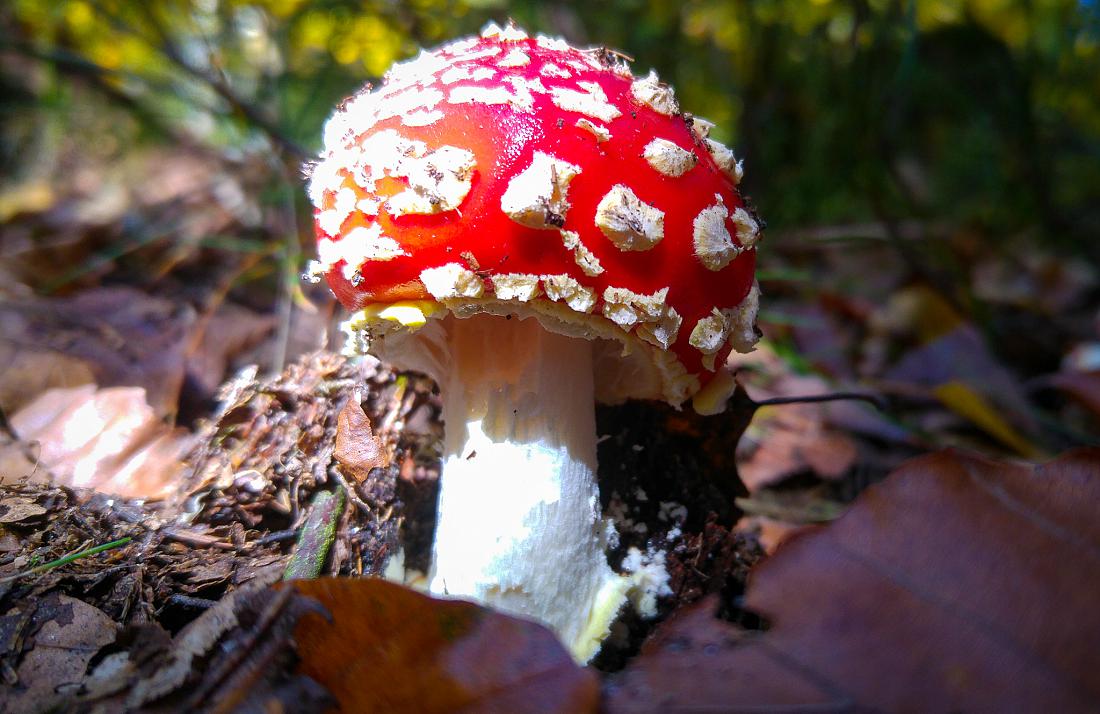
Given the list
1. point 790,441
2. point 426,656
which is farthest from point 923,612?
point 790,441

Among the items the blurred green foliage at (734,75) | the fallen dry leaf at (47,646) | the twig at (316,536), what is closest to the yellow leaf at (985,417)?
the blurred green foliage at (734,75)

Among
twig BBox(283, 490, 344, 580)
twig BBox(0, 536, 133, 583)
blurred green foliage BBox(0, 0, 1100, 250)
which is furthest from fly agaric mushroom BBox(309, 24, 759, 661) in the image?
blurred green foliage BBox(0, 0, 1100, 250)

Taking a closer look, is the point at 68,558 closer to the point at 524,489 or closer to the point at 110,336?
the point at 524,489

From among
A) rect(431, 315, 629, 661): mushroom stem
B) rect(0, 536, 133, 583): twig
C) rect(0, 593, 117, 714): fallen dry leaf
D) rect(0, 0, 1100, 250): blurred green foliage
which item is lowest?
rect(0, 593, 117, 714): fallen dry leaf

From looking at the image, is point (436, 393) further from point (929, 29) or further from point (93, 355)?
point (929, 29)

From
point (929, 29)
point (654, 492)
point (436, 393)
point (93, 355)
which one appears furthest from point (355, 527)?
point (929, 29)

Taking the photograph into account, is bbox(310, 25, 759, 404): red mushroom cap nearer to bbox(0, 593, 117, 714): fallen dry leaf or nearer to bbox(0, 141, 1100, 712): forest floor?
bbox(0, 141, 1100, 712): forest floor
